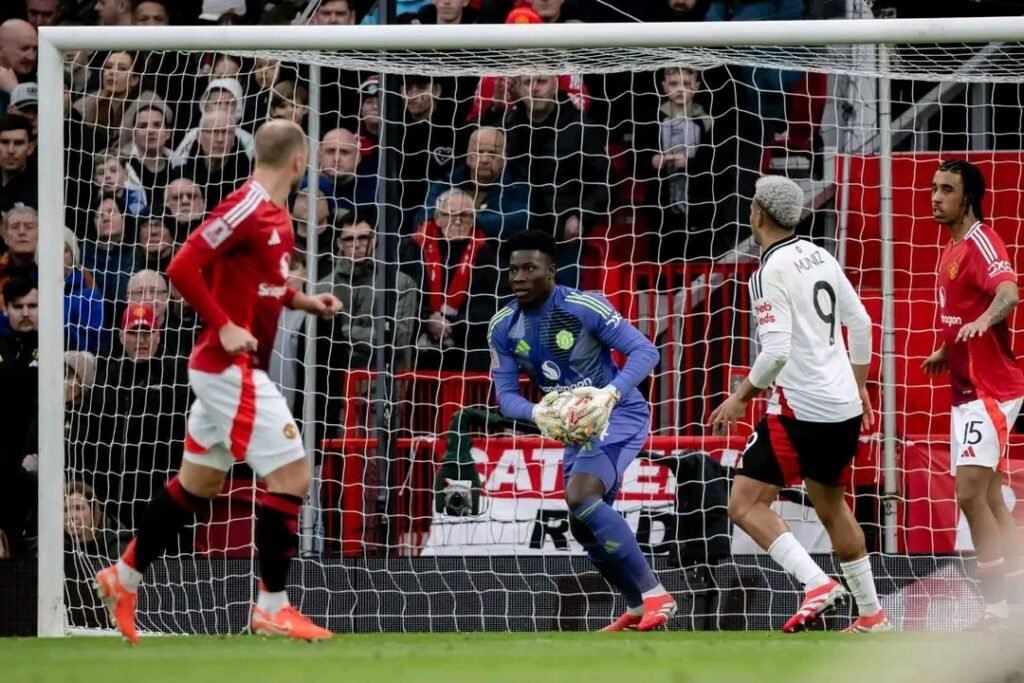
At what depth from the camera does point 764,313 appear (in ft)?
23.7

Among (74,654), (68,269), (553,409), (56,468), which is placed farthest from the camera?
(68,269)

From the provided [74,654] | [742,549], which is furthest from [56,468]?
[742,549]

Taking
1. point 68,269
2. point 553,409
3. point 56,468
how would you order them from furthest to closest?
point 68,269 → point 56,468 → point 553,409

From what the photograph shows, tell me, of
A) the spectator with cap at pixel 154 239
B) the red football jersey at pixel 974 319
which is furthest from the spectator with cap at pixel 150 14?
the red football jersey at pixel 974 319

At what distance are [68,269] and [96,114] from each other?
1482 millimetres

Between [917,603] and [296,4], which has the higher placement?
[296,4]

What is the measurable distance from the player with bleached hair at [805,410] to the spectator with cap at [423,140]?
3079 millimetres

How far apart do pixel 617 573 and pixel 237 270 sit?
8.42 feet

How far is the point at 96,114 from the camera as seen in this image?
10.1m

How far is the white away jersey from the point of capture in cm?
727

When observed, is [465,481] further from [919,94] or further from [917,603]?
[919,94]

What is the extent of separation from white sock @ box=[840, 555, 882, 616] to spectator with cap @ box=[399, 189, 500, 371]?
3016 millimetres

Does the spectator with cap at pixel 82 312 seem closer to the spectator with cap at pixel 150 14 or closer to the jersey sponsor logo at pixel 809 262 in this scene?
the spectator with cap at pixel 150 14

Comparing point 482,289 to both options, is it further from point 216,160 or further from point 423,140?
point 216,160
